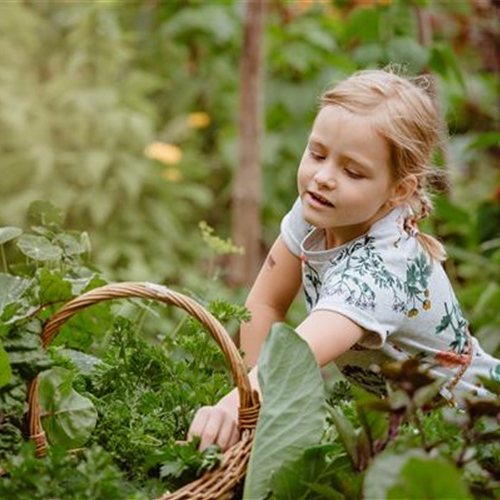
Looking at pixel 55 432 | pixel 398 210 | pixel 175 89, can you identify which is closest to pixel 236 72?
pixel 175 89

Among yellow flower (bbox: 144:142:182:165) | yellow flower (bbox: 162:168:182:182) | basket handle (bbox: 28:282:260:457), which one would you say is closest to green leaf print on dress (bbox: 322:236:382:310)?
basket handle (bbox: 28:282:260:457)

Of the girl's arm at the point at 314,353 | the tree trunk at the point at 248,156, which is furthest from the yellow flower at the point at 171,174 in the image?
the girl's arm at the point at 314,353

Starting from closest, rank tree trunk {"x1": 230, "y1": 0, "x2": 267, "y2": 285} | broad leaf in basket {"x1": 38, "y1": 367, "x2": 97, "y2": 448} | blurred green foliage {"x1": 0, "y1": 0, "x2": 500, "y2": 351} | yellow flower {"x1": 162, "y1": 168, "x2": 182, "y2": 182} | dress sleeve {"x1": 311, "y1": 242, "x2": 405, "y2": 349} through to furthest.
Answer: broad leaf in basket {"x1": 38, "y1": 367, "x2": 97, "y2": 448} < dress sleeve {"x1": 311, "y1": 242, "x2": 405, "y2": 349} < tree trunk {"x1": 230, "y1": 0, "x2": 267, "y2": 285} < blurred green foliage {"x1": 0, "y1": 0, "x2": 500, "y2": 351} < yellow flower {"x1": 162, "y1": 168, "x2": 182, "y2": 182}

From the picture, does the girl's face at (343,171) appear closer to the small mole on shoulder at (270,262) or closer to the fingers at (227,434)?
the small mole on shoulder at (270,262)

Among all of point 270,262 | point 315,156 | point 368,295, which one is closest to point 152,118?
point 270,262

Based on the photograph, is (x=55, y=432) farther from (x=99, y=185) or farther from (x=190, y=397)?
(x=99, y=185)

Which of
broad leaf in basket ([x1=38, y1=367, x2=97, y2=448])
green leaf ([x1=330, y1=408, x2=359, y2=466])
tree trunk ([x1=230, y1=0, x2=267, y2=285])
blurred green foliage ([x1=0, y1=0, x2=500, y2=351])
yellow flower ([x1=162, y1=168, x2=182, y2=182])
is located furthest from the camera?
yellow flower ([x1=162, y1=168, x2=182, y2=182])

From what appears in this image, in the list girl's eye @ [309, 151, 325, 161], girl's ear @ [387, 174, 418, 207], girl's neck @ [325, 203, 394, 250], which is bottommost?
girl's neck @ [325, 203, 394, 250]

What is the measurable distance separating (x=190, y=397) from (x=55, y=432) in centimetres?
18

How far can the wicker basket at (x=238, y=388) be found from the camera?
1.10 metres

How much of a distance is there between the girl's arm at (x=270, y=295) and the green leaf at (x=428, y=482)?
0.71m

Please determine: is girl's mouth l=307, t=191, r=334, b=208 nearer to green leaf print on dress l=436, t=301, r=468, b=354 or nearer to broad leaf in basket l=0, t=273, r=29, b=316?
green leaf print on dress l=436, t=301, r=468, b=354

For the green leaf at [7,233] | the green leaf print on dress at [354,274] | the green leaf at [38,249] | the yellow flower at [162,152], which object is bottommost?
the yellow flower at [162,152]

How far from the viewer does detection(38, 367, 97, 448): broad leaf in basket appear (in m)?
1.20
